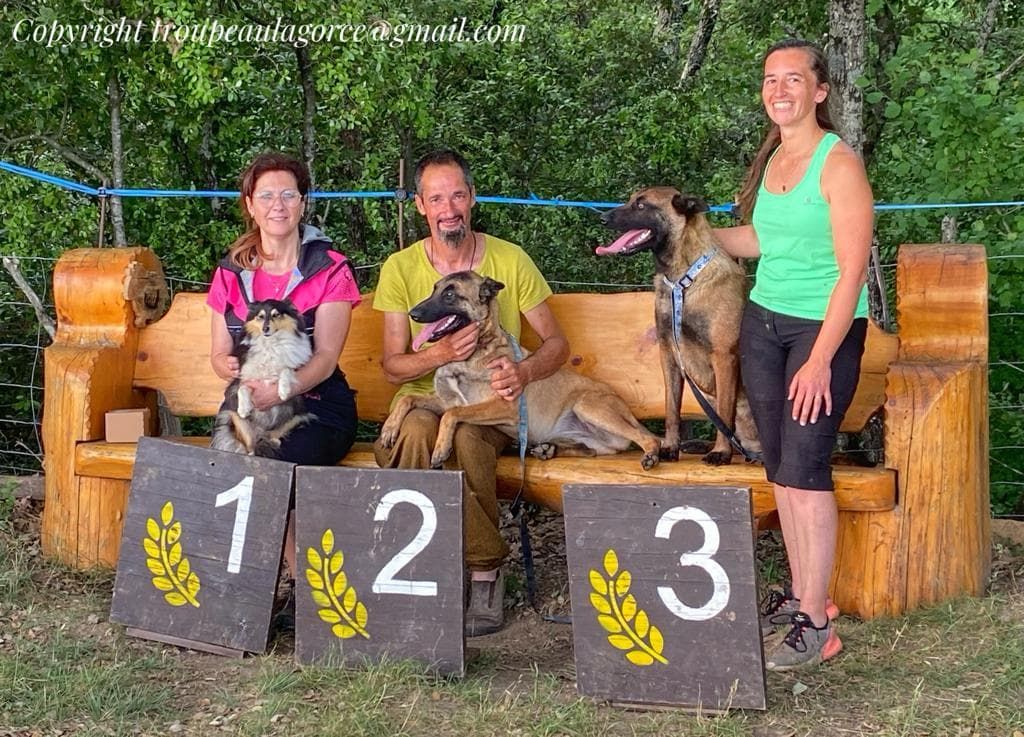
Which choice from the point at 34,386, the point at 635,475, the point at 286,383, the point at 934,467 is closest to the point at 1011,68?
the point at 934,467

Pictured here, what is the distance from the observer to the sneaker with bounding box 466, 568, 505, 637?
4.13m

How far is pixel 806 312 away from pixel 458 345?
130 cm

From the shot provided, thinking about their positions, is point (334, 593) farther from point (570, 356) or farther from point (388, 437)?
point (570, 356)

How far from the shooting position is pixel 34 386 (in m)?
6.24

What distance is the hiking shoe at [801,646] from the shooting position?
3.47m

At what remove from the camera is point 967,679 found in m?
3.41

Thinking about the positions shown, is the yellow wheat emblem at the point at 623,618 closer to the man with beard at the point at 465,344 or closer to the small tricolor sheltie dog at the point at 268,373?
the man with beard at the point at 465,344

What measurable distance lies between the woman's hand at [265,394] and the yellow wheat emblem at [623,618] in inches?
55.6

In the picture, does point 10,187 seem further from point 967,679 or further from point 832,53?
point 967,679

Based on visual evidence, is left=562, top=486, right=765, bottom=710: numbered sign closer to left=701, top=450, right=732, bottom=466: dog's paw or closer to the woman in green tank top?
the woman in green tank top

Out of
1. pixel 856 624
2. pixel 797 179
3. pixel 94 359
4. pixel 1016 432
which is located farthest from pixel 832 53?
pixel 94 359

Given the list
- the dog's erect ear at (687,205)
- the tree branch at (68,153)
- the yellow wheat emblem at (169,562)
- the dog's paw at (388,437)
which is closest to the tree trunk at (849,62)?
the dog's erect ear at (687,205)

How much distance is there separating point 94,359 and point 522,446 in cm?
191

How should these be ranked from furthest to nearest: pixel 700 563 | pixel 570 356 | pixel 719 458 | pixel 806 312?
1. pixel 570 356
2. pixel 719 458
3. pixel 806 312
4. pixel 700 563
